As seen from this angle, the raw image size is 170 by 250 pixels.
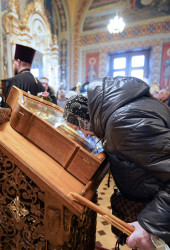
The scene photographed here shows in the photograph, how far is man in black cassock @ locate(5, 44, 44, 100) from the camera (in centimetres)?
253

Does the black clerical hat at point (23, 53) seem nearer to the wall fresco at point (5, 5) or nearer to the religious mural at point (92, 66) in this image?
the wall fresco at point (5, 5)

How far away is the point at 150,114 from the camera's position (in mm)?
724

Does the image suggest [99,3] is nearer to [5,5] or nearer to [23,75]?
[5,5]

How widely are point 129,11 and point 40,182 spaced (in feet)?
35.4

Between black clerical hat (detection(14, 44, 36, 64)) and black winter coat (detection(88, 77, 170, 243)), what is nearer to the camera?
black winter coat (detection(88, 77, 170, 243))

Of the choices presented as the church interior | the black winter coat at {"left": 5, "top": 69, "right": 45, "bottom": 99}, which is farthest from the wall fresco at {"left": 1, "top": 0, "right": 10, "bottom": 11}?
the black winter coat at {"left": 5, "top": 69, "right": 45, "bottom": 99}

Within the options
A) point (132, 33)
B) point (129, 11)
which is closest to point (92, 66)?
point (132, 33)

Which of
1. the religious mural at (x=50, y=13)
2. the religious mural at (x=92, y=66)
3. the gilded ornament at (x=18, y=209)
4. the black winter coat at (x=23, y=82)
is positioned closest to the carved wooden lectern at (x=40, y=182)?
the gilded ornament at (x=18, y=209)

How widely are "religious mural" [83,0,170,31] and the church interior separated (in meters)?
0.05

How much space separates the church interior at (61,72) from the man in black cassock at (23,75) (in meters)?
0.71

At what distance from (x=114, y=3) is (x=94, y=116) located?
10813mm

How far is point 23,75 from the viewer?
101 inches

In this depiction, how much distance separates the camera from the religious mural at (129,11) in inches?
337

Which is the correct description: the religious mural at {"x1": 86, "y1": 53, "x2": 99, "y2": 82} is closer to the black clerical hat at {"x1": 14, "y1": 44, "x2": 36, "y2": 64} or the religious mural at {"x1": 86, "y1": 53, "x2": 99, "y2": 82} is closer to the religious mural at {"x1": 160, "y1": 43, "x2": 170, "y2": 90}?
the religious mural at {"x1": 160, "y1": 43, "x2": 170, "y2": 90}
